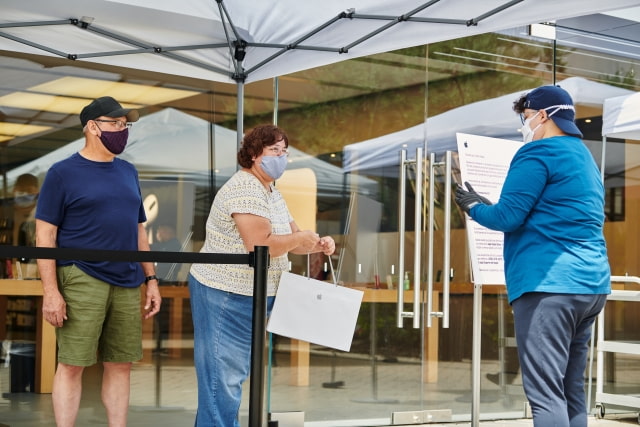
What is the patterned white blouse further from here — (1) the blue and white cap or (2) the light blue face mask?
(1) the blue and white cap

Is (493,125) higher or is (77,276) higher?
(493,125)

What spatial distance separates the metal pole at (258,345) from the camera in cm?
362

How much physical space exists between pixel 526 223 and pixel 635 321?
4.53 metres

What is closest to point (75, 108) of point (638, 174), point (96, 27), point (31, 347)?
point (96, 27)

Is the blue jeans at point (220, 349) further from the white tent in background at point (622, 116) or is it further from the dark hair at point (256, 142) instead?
the white tent in background at point (622, 116)

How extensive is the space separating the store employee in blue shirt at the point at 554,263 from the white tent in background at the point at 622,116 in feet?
11.9

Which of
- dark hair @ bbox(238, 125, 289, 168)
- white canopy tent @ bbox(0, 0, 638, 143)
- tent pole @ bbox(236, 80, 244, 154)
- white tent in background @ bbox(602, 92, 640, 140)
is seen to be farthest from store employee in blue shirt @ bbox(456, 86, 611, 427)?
white tent in background @ bbox(602, 92, 640, 140)

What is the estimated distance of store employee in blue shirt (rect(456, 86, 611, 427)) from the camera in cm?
373

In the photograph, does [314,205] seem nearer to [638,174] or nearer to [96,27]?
[96,27]

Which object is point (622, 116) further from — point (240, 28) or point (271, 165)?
point (271, 165)

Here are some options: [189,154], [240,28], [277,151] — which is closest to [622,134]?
[189,154]

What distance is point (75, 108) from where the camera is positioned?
6.08 metres

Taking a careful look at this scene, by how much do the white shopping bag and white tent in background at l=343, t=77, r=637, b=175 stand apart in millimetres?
2334

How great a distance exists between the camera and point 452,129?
7141 mm
